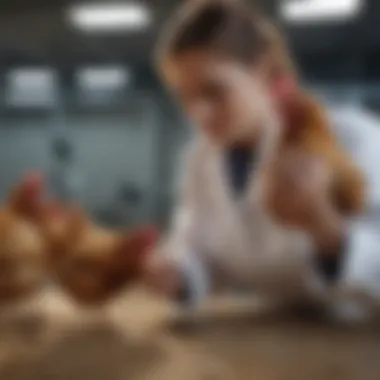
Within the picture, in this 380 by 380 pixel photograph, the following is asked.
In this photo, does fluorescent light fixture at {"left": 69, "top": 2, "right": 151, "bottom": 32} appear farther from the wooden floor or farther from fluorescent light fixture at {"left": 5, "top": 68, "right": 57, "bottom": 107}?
the wooden floor

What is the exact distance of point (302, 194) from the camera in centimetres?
79

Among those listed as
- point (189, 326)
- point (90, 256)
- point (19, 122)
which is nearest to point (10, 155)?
point (19, 122)

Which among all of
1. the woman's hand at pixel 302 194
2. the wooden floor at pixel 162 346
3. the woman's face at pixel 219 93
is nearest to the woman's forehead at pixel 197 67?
the woman's face at pixel 219 93

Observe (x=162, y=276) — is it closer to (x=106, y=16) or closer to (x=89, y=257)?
(x=89, y=257)

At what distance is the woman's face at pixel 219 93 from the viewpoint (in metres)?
0.80

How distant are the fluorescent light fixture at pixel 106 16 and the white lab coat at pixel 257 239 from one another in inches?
6.0

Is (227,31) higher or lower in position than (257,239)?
higher

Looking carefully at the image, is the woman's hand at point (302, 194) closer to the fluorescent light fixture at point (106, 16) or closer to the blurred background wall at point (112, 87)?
the blurred background wall at point (112, 87)

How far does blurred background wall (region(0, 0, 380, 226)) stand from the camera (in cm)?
79

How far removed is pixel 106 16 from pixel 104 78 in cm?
7

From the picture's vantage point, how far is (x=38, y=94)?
0.85 m

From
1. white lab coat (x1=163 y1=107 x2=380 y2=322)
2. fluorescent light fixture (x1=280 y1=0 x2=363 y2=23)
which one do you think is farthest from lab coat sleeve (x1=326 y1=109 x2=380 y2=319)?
fluorescent light fixture (x1=280 y1=0 x2=363 y2=23)

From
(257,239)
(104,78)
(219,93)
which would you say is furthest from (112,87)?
(257,239)

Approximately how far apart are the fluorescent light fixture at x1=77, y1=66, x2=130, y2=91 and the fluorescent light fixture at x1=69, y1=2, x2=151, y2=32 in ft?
0.15
